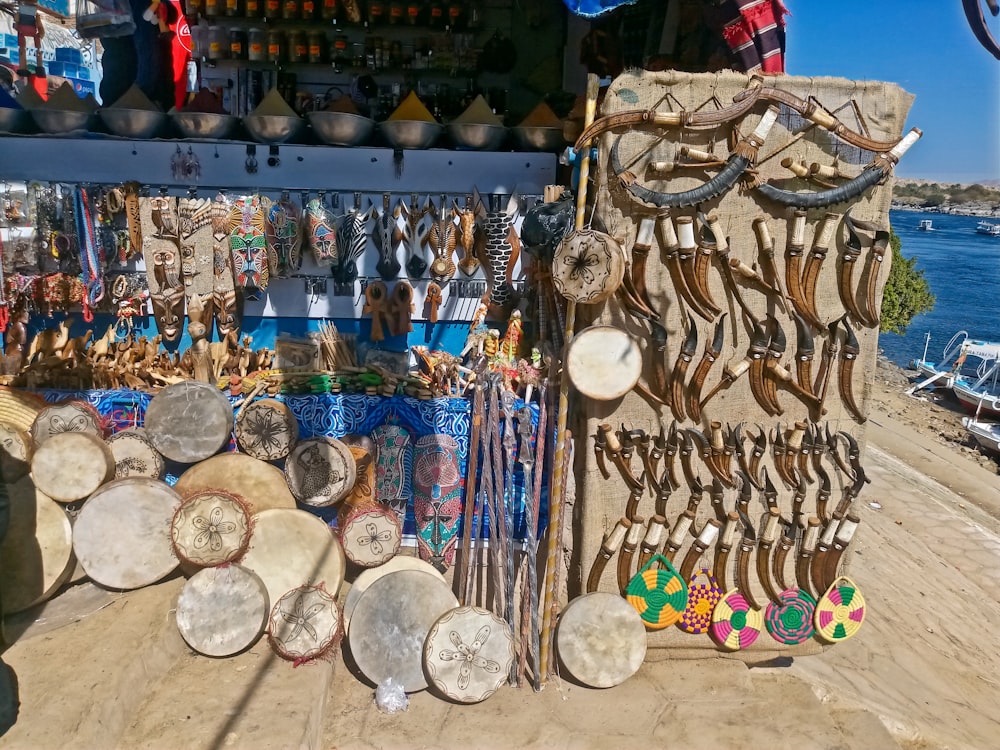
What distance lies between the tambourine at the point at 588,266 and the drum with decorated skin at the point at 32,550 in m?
3.28

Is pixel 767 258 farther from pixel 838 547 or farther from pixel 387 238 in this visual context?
pixel 387 238

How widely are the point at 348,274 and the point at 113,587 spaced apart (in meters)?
2.45

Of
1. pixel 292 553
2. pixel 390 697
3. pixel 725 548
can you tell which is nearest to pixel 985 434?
pixel 725 548

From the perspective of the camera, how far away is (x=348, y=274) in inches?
196

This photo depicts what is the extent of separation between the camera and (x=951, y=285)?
4119 cm

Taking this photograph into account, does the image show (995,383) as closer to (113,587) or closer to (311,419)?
(311,419)

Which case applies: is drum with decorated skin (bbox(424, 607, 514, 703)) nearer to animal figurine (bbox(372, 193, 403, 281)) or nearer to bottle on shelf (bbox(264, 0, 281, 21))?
animal figurine (bbox(372, 193, 403, 281))

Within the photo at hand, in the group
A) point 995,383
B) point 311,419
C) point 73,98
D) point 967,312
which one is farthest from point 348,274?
point 967,312

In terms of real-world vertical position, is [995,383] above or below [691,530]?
below

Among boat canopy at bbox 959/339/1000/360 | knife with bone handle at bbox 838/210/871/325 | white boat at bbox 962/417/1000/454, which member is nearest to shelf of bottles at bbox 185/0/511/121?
knife with bone handle at bbox 838/210/871/325

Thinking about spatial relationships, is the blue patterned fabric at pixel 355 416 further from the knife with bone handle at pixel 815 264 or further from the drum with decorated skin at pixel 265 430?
the knife with bone handle at pixel 815 264

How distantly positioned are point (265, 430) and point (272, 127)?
2098 mm

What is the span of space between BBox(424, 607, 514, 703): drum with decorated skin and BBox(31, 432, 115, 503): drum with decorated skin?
7.69ft

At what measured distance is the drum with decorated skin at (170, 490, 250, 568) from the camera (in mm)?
4055
